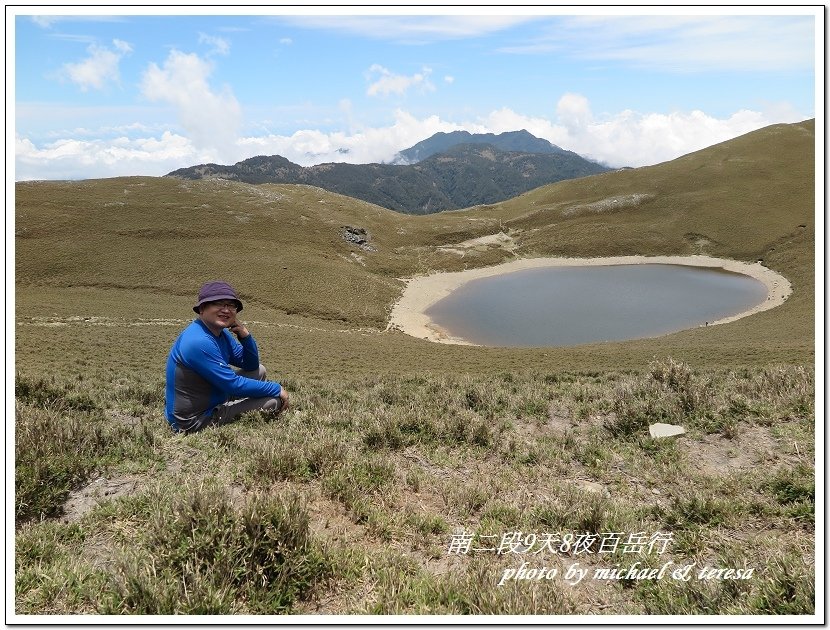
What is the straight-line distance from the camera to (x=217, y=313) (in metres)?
6.75

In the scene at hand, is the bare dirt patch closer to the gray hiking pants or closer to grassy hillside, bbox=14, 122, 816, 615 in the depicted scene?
grassy hillside, bbox=14, 122, 816, 615

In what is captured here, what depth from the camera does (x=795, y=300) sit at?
5928 centimetres

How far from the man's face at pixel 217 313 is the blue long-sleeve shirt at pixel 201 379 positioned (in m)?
0.11

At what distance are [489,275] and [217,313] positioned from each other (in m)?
84.7

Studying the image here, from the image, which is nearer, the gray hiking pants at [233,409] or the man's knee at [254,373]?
the gray hiking pants at [233,409]

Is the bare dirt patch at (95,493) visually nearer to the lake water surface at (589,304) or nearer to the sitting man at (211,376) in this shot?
the sitting man at (211,376)

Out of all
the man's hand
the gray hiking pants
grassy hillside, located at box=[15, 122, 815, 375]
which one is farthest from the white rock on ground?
grassy hillside, located at box=[15, 122, 815, 375]

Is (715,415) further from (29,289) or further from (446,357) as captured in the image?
(29,289)

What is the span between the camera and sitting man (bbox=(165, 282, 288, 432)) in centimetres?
→ 634

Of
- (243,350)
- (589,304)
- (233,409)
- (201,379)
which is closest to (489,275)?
(589,304)

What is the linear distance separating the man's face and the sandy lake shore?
1814 inches

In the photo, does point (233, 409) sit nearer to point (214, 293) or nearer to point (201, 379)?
point (201, 379)

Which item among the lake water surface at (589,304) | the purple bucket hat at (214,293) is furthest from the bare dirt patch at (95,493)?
the lake water surface at (589,304)

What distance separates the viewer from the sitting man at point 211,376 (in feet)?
20.8
